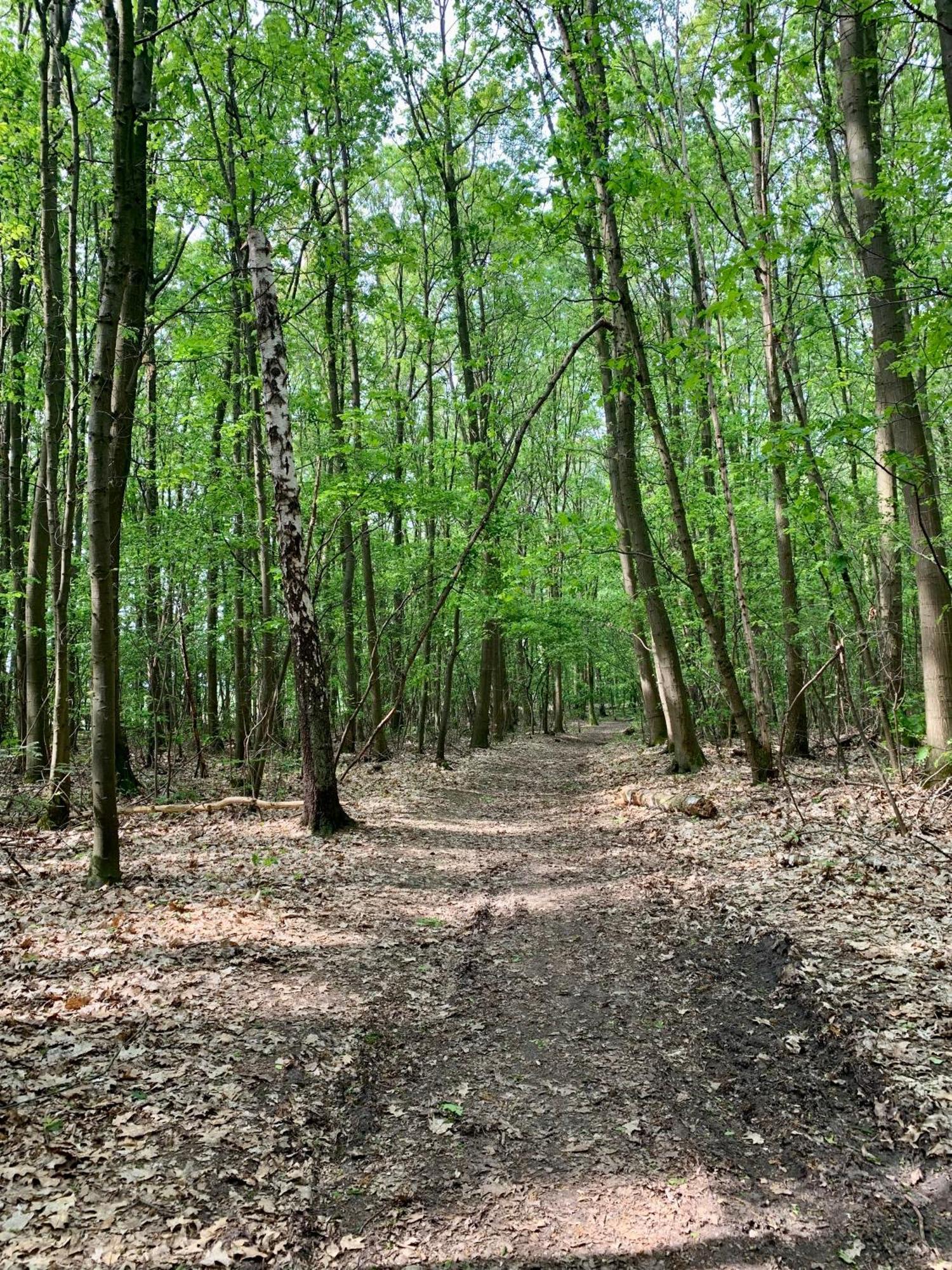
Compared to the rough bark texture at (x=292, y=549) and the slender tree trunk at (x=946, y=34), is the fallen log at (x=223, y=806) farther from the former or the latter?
the slender tree trunk at (x=946, y=34)

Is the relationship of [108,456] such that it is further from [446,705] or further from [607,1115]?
[446,705]

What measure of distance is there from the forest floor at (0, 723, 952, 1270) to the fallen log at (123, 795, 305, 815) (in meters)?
2.49

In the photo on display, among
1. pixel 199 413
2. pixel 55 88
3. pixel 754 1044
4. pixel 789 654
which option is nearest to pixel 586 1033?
pixel 754 1044

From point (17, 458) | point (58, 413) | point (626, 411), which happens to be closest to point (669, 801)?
point (626, 411)

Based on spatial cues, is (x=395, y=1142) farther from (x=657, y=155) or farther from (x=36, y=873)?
(x=657, y=155)

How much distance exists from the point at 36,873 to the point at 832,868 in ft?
25.6

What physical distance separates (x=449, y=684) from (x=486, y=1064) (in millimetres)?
12755

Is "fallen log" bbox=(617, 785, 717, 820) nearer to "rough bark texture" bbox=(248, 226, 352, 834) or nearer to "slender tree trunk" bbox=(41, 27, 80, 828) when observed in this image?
"rough bark texture" bbox=(248, 226, 352, 834)

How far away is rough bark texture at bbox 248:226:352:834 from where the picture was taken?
8.91 metres

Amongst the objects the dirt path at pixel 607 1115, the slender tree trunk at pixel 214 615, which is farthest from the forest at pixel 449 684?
the slender tree trunk at pixel 214 615

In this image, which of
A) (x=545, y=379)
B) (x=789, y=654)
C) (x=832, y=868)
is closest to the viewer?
(x=832, y=868)

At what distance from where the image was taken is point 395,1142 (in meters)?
3.43

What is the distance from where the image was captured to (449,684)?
55.1ft

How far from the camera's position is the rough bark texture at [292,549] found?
8906 mm
